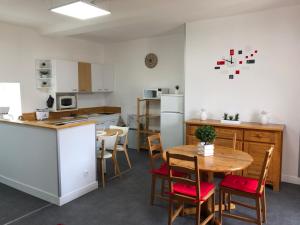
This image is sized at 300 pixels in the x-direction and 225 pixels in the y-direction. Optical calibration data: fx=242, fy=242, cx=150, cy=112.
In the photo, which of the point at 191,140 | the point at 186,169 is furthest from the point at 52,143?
the point at 191,140

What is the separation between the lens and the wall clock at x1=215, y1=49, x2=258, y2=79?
3.98m

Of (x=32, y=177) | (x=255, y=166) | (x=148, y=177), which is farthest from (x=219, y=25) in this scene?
(x=32, y=177)

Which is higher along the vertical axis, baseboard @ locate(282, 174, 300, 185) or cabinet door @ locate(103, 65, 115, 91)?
cabinet door @ locate(103, 65, 115, 91)

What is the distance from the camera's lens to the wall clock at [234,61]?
398 cm

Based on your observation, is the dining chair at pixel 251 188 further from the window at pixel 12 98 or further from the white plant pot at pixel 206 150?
the window at pixel 12 98

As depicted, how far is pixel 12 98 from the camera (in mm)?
4957

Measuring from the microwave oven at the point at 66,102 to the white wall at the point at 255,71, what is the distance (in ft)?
9.25

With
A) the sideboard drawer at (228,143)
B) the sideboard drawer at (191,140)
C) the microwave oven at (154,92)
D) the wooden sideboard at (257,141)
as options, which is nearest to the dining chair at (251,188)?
the wooden sideboard at (257,141)

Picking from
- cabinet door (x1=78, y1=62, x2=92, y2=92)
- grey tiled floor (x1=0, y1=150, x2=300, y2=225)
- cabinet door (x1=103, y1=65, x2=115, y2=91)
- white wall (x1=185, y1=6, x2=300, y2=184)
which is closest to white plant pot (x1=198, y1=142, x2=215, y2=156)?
grey tiled floor (x1=0, y1=150, x2=300, y2=225)

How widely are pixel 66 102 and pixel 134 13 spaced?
8.89 feet

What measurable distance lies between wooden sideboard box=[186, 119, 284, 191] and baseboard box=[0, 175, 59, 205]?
2.56 m

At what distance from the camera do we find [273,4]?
3.52 meters

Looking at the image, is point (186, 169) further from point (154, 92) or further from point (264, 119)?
point (154, 92)

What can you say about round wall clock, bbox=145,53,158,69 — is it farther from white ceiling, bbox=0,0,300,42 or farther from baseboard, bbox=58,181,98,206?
baseboard, bbox=58,181,98,206
